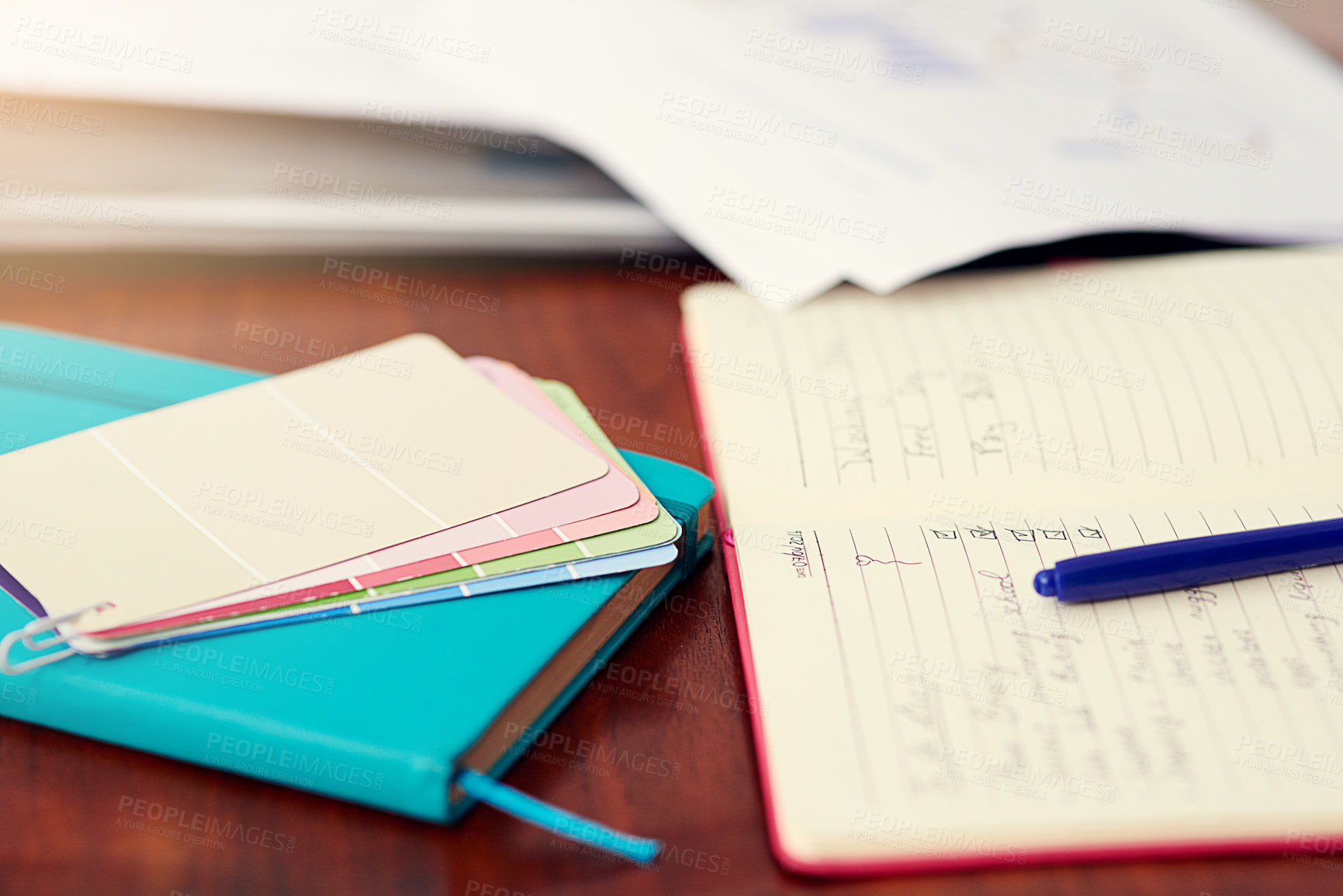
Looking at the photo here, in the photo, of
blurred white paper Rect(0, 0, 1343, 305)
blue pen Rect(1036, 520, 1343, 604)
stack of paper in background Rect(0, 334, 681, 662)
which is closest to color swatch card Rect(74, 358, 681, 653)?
stack of paper in background Rect(0, 334, 681, 662)

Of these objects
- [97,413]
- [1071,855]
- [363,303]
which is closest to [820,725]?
[1071,855]

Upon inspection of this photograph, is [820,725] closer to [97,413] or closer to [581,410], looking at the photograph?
[581,410]

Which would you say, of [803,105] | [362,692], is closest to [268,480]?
[362,692]

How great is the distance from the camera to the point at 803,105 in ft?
2.72

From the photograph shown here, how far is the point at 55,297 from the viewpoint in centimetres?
72

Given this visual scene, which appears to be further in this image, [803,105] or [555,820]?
[803,105]

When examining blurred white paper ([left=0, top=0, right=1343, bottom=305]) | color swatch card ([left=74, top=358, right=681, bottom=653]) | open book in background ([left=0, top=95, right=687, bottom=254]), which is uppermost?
blurred white paper ([left=0, top=0, right=1343, bottom=305])

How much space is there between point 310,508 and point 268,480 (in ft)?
0.10

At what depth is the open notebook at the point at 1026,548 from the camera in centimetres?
36

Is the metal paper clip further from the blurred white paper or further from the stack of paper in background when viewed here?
the blurred white paper

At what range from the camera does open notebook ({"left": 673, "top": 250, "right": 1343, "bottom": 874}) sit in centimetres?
36

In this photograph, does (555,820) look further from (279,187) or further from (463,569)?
(279,187)

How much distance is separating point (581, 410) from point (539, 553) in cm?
13

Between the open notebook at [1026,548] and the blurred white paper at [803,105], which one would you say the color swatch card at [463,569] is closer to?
the open notebook at [1026,548]
